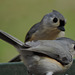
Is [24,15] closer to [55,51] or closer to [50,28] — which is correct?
[50,28]

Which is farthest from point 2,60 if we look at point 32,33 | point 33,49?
point 33,49

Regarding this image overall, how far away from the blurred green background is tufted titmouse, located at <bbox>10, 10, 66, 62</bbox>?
183 centimetres

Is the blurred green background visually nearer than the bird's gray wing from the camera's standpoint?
No

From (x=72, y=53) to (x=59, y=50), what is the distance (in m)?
0.30

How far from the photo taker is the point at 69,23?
30.0 ft

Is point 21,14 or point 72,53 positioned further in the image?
point 21,14

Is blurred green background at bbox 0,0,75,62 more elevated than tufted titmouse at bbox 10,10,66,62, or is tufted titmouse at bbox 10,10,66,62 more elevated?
tufted titmouse at bbox 10,10,66,62

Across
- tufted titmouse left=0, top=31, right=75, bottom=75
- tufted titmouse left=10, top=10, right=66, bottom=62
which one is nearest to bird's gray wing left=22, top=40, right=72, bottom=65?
tufted titmouse left=0, top=31, right=75, bottom=75

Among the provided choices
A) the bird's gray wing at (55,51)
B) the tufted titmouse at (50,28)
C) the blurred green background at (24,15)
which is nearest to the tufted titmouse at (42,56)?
the bird's gray wing at (55,51)

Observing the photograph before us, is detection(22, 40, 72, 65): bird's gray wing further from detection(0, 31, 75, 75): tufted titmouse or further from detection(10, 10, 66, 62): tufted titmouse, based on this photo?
detection(10, 10, 66, 62): tufted titmouse

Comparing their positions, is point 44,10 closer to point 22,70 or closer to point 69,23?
point 69,23

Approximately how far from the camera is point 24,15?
381 inches

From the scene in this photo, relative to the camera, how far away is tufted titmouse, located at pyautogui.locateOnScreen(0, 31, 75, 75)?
4227mm

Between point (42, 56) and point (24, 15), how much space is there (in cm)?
548
